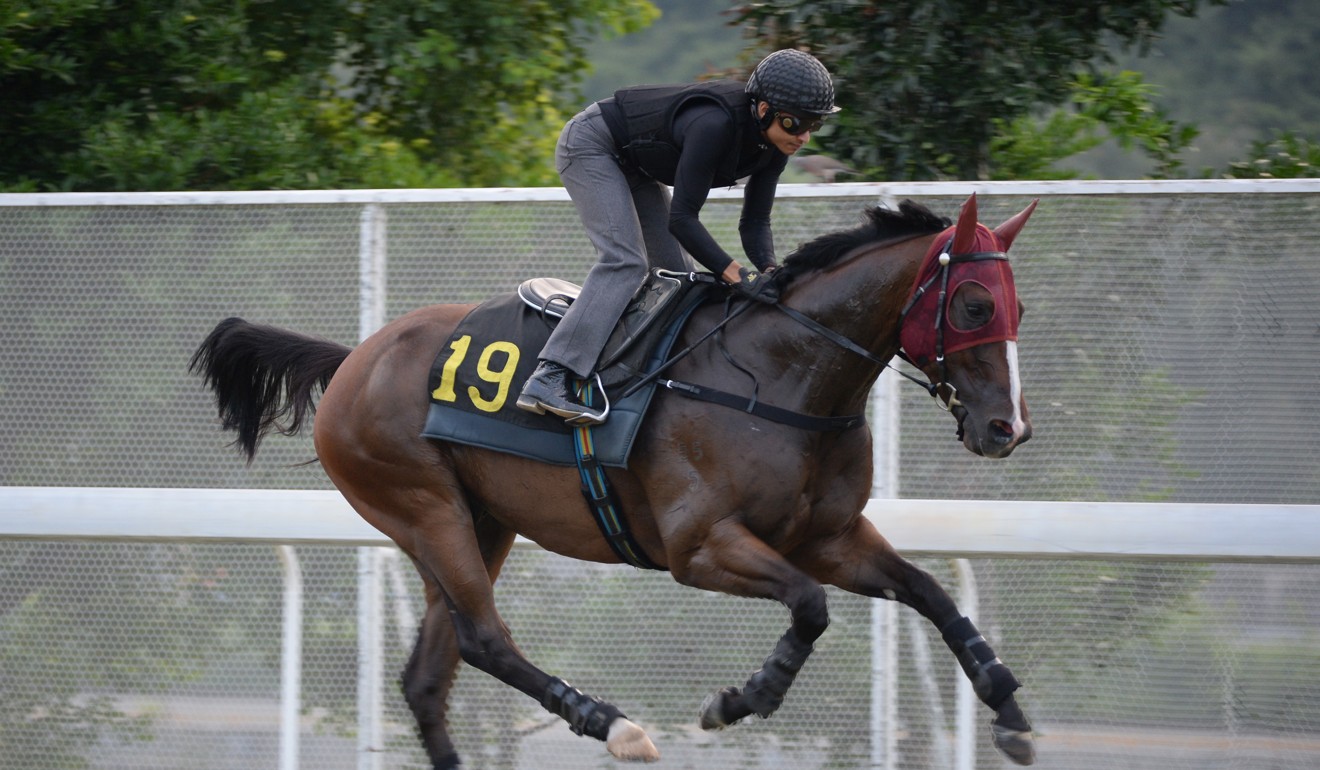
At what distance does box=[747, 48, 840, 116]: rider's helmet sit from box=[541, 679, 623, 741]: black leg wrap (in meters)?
1.91

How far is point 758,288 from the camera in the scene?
4.15 metres

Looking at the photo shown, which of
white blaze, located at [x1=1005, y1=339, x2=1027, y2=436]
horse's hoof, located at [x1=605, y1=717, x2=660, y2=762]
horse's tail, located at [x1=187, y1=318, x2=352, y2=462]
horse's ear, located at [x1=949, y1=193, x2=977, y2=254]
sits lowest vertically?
horse's hoof, located at [x1=605, y1=717, x2=660, y2=762]

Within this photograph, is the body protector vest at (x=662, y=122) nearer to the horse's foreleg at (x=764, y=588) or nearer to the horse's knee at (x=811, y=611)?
the horse's foreleg at (x=764, y=588)

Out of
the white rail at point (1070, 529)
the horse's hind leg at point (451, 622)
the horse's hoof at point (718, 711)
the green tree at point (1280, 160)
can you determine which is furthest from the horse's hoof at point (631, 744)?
the green tree at point (1280, 160)

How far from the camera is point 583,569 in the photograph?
5.22 metres

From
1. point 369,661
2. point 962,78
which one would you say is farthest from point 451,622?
point 962,78

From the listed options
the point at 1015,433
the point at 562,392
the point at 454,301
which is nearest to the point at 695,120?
the point at 562,392

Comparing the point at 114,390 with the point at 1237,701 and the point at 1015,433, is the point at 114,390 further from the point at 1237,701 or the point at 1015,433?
the point at 1237,701

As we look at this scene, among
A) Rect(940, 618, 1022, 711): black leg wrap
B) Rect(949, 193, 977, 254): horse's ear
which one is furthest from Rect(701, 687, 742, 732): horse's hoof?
Rect(949, 193, 977, 254): horse's ear

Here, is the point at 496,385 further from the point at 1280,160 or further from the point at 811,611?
the point at 1280,160

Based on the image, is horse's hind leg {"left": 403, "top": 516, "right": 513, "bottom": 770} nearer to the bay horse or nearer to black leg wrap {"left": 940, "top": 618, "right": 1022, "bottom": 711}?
the bay horse

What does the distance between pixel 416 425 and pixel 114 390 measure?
1696 mm

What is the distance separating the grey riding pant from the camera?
4.17 metres

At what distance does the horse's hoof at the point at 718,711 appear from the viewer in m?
4.09
